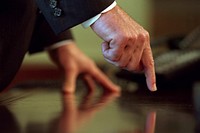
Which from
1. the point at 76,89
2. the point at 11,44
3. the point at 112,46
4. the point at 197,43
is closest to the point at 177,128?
the point at 112,46

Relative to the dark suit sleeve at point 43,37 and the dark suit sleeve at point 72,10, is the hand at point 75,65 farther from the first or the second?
the dark suit sleeve at point 72,10

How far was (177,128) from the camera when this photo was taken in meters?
0.62

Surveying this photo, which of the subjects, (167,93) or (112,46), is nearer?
(112,46)

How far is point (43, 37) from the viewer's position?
115 cm

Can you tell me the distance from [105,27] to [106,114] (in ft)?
0.49

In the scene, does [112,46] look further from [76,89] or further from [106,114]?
[76,89]

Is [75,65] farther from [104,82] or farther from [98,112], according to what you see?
[98,112]

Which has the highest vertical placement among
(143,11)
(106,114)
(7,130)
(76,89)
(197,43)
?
(7,130)

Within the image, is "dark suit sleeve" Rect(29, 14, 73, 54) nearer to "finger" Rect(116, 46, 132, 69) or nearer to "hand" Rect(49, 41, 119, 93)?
"hand" Rect(49, 41, 119, 93)

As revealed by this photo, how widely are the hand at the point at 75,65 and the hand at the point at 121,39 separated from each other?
45 centimetres

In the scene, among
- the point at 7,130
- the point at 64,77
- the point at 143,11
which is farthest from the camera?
the point at 143,11

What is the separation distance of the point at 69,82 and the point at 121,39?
492 millimetres

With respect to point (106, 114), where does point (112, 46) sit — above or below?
above

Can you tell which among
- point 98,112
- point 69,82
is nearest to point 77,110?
point 98,112
